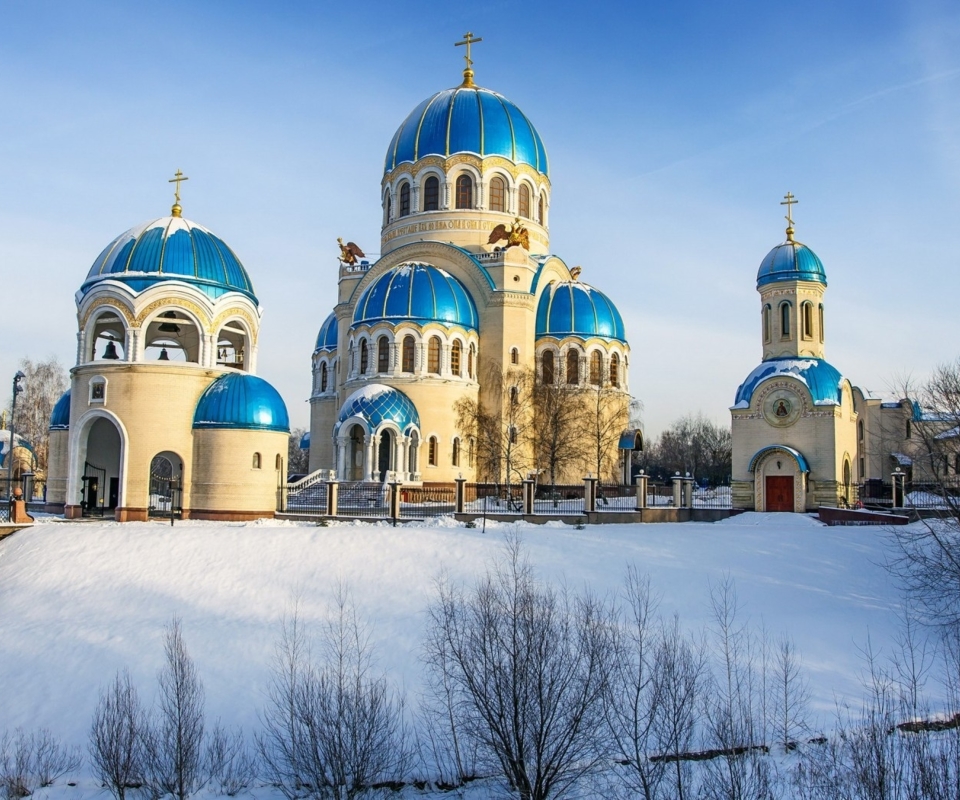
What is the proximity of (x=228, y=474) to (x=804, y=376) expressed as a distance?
17.7 meters

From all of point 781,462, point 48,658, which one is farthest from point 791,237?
point 48,658

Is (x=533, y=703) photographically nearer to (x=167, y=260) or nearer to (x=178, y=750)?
(x=178, y=750)

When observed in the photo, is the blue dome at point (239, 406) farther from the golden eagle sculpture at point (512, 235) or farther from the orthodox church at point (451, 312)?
the golden eagle sculpture at point (512, 235)

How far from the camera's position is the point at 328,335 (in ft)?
133

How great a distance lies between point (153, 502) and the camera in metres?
27.6

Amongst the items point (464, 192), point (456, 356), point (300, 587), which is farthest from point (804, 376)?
point (300, 587)

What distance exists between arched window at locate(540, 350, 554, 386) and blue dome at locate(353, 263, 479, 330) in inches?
151

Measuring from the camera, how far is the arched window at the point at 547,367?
120 feet

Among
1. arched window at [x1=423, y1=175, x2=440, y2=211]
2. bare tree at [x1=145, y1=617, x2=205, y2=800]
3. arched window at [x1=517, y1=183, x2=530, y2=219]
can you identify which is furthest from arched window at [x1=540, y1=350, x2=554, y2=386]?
bare tree at [x1=145, y1=617, x2=205, y2=800]

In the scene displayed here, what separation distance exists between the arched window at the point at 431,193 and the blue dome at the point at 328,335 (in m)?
6.54

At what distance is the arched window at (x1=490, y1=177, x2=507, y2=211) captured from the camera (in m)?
38.0

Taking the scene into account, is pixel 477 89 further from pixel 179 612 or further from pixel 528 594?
pixel 528 594

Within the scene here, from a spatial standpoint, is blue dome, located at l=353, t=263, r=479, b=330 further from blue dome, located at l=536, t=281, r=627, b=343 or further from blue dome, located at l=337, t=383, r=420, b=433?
blue dome, located at l=536, t=281, r=627, b=343

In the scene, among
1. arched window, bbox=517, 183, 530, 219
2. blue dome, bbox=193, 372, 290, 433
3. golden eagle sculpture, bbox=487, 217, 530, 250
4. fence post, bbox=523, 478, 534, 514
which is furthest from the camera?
arched window, bbox=517, 183, 530, 219
